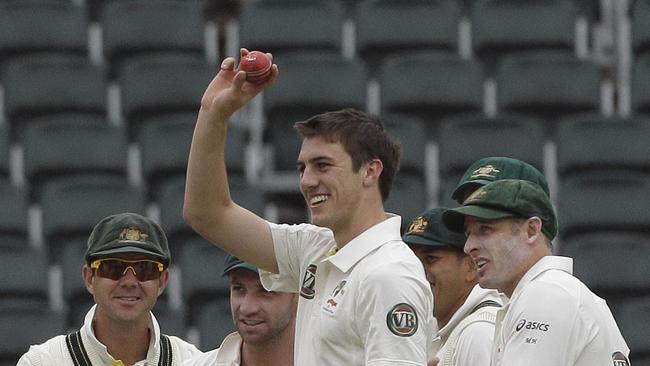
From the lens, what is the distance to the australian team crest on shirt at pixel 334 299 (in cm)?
476

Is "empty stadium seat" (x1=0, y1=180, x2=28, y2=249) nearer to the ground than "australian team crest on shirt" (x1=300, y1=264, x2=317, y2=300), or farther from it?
nearer to the ground

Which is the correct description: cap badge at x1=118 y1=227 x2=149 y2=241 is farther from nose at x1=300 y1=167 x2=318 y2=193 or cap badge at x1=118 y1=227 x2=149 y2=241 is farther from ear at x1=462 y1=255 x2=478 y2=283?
ear at x1=462 y1=255 x2=478 y2=283

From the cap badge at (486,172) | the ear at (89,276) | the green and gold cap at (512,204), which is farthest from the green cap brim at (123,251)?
the green and gold cap at (512,204)

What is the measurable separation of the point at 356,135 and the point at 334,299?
1.71ft

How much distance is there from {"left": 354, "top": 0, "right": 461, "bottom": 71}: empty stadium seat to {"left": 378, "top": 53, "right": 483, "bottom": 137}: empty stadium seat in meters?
0.43

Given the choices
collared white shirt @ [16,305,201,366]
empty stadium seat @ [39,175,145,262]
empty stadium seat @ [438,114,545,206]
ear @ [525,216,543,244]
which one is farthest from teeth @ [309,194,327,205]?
empty stadium seat @ [438,114,545,206]

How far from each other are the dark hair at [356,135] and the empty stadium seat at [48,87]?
6.29 metres

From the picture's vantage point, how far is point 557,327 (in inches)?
173

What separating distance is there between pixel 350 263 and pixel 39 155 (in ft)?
20.0

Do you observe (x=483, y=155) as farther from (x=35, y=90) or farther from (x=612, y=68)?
(x=35, y=90)

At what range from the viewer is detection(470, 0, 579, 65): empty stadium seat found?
37.6 ft

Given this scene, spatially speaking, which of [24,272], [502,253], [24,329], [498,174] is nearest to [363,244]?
[502,253]

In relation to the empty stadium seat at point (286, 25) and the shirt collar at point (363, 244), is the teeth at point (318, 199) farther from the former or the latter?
the empty stadium seat at point (286, 25)

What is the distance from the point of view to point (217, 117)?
5.00 meters
